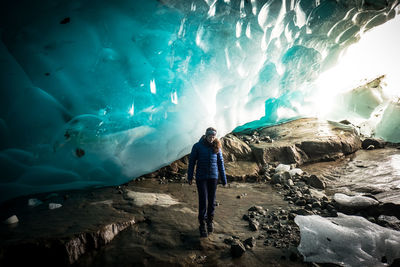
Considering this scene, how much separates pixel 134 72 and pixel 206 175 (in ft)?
10.7

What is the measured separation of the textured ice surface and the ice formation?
143 inches

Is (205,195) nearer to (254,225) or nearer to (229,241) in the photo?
(229,241)

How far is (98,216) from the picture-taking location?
288cm

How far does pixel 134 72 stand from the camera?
4.63m

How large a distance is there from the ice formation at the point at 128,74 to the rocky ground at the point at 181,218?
36.4 inches

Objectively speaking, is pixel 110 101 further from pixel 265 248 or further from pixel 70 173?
pixel 265 248

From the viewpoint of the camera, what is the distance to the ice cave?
11.8 ft

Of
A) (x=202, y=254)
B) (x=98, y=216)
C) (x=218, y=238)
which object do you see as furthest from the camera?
(x=98, y=216)

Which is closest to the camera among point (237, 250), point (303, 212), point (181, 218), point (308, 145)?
point (237, 250)

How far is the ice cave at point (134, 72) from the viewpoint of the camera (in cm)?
360

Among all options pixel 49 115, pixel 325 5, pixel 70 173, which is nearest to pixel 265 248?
pixel 70 173

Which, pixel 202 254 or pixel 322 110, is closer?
pixel 202 254

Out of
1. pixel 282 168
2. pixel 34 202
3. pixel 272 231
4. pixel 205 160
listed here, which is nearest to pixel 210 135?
pixel 205 160

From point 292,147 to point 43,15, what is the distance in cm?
745
